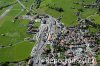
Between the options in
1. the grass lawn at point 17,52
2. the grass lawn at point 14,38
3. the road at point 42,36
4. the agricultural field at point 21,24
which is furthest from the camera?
the agricultural field at point 21,24

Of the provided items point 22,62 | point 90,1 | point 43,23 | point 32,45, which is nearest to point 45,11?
point 43,23

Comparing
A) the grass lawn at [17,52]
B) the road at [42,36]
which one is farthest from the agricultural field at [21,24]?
the road at [42,36]

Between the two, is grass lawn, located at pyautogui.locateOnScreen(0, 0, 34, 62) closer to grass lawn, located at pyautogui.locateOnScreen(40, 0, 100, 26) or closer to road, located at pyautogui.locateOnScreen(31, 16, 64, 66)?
road, located at pyautogui.locateOnScreen(31, 16, 64, 66)

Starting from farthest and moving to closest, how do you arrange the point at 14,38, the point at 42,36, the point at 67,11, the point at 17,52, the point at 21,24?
the point at 67,11 → the point at 21,24 → the point at 14,38 → the point at 42,36 → the point at 17,52

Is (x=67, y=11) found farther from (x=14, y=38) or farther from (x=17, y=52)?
(x=17, y=52)

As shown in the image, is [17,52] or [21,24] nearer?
[17,52]

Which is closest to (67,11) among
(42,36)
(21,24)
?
(21,24)

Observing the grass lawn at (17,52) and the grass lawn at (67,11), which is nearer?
the grass lawn at (17,52)

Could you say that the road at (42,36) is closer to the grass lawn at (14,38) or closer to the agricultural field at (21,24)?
the agricultural field at (21,24)

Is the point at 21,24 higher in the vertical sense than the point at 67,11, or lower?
lower

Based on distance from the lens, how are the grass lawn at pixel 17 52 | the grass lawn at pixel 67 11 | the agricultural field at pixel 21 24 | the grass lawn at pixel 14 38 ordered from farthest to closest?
the grass lawn at pixel 67 11
the agricultural field at pixel 21 24
the grass lawn at pixel 14 38
the grass lawn at pixel 17 52

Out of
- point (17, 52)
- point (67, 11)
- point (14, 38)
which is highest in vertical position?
point (67, 11)

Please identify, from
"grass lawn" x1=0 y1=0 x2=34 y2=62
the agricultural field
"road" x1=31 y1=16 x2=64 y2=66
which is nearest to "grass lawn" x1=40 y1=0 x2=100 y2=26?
the agricultural field
